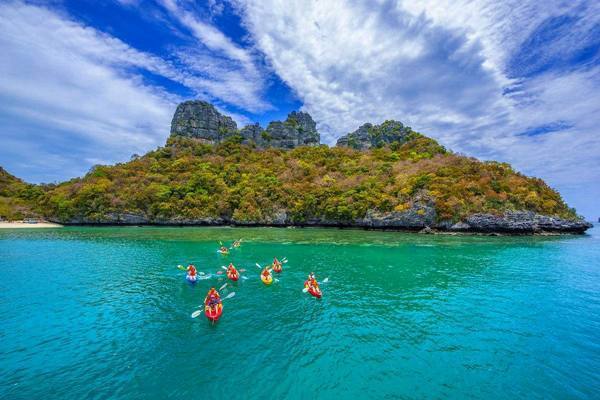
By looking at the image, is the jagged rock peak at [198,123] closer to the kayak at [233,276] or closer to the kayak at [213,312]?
the kayak at [233,276]

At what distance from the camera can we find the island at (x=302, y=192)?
63812mm

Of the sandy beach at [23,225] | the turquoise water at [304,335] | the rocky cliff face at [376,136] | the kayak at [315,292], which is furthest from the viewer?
the rocky cliff face at [376,136]

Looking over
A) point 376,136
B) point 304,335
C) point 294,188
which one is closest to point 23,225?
point 294,188

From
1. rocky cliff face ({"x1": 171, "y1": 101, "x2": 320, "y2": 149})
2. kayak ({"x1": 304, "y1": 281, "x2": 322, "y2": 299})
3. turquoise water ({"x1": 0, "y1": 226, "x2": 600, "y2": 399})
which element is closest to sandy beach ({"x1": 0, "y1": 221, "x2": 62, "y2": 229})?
rocky cliff face ({"x1": 171, "y1": 101, "x2": 320, "y2": 149})

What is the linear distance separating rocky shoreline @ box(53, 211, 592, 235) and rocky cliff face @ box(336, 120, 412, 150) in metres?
63.8

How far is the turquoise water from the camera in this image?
34.1ft

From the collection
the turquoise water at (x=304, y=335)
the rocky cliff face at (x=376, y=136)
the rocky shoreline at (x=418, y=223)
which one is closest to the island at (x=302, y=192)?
the rocky shoreline at (x=418, y=223)

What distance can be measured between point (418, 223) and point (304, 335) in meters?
60.2

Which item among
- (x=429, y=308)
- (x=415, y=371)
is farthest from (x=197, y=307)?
(x=429, y=308)

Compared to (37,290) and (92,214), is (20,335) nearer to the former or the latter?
(37,290)

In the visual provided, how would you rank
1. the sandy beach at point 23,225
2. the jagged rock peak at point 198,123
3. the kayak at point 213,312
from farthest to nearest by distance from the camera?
the jagged rock peak at point 198,123
the sandy beach at point 23,225
the kayak at point 213,312

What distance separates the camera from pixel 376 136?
446 feet

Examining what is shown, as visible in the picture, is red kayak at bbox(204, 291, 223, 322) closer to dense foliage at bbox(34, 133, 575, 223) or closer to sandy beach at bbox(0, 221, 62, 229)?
dense foliage at bbox(34, 133, 575, 223)

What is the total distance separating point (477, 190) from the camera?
66125 mm
